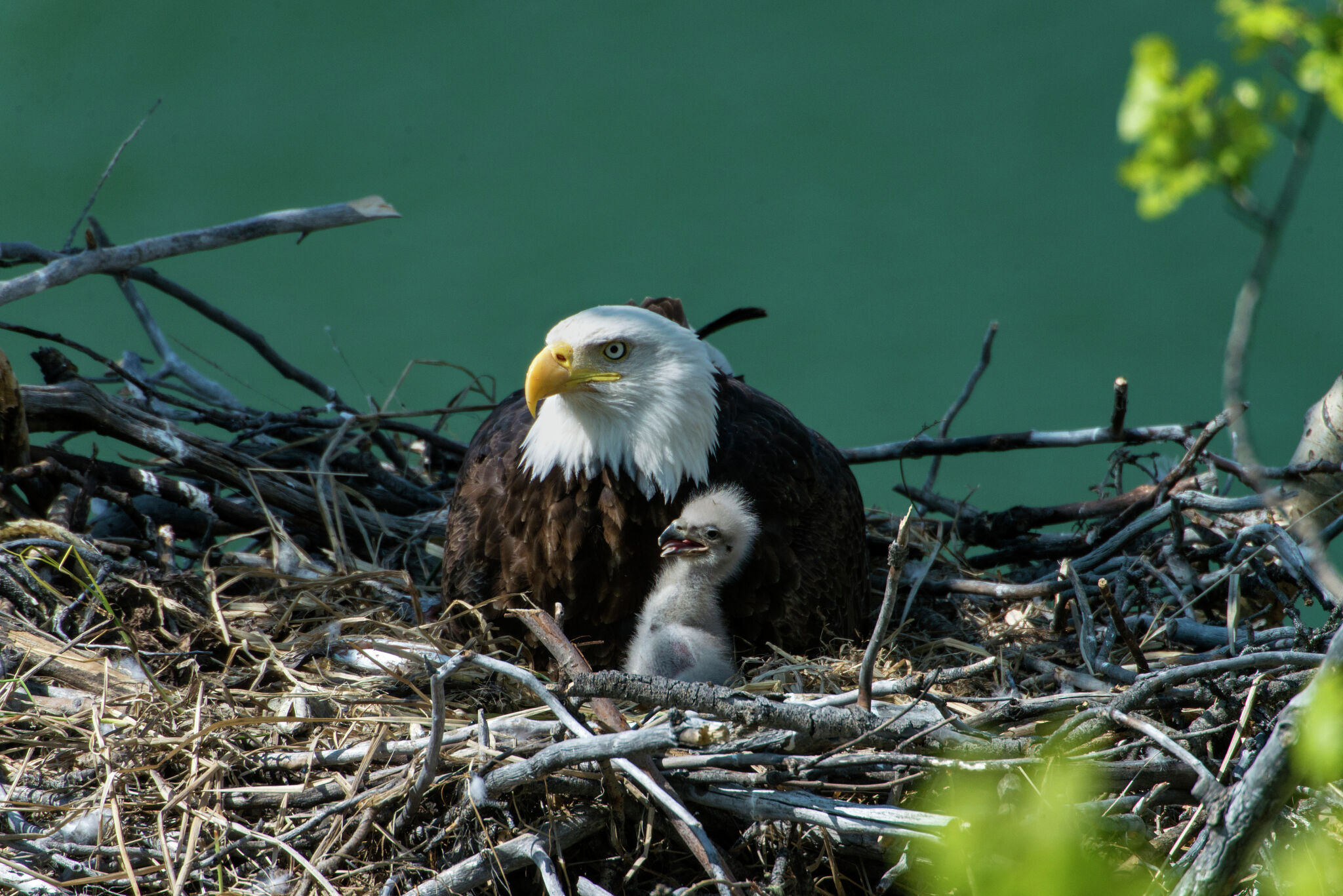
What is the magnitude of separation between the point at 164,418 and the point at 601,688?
1.89 metres

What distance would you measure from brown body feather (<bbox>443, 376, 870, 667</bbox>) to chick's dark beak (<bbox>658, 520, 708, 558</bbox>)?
0.14 m

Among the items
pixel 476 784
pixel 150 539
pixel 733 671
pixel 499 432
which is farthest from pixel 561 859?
pixel 150 539

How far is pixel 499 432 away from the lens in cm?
260

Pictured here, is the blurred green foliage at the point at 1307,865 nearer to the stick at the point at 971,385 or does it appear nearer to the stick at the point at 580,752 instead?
the stick at the point at 580,752

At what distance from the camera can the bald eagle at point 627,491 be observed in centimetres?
229

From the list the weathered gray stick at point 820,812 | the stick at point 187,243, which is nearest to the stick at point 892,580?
the weathered gray stick at point 820,812

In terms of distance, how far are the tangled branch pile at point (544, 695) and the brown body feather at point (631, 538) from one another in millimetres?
115

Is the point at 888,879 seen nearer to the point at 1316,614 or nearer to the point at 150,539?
the point at 150,539

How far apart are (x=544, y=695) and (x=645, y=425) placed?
2.49 ft

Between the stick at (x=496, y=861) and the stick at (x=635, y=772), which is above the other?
the stick at (x=635, y=772)

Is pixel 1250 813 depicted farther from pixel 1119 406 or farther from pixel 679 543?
pixel 1119 406

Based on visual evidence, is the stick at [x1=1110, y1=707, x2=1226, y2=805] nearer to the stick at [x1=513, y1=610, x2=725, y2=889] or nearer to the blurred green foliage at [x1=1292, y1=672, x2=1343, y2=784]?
the blurred green foliage at [x1=1292, y1=672, x2=1343, y2=784]

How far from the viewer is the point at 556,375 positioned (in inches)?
85.2

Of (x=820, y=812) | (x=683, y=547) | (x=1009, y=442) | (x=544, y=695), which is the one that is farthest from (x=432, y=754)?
(x=1009, y=442)
